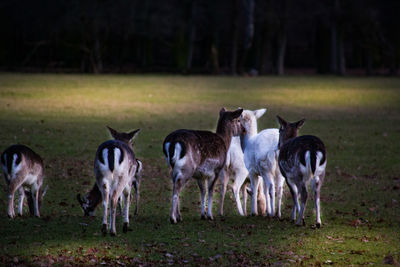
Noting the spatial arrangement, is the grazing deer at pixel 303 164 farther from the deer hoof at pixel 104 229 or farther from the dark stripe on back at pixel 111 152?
the deer hoof at pixel 104 229

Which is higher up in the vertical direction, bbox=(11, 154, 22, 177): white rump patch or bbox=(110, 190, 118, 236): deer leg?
bbox=(11, 154, 22, 177): white rump patch

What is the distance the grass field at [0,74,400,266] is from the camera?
8.77m

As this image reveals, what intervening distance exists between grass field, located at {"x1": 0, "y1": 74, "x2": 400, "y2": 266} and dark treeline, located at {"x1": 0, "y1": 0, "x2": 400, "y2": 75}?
80.9 feet

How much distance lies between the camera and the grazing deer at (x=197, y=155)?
10.2m

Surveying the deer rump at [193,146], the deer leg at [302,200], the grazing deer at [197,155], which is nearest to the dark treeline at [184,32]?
the grazing deer at [197,155]

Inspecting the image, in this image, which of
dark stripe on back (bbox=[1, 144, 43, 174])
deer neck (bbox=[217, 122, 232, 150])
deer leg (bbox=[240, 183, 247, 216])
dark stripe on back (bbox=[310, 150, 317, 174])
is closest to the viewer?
dark stripe on back (bbox=[310, 150, 317, 174])

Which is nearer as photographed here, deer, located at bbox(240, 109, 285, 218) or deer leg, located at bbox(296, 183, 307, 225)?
deer leg, located at bbox(296, 183, 307, 225)

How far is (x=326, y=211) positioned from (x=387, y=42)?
56969mm

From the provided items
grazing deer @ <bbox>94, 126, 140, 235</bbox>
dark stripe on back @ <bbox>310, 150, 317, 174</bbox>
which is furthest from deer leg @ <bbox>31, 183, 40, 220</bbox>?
dark stripe on back @ <bbox>310, 150, 317, 174</bbox>

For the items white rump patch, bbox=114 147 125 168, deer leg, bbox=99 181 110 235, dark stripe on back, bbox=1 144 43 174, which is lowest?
deer leg, bbox=99 181 110 235

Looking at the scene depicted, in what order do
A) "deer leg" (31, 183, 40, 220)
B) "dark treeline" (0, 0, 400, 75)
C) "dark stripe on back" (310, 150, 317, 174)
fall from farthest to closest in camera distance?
"dark treeline" (0, 0, 400, 75) < "deer leg" (31, 183, 40, 220) < "dark stripe on back" (310, 150, 317, 174)

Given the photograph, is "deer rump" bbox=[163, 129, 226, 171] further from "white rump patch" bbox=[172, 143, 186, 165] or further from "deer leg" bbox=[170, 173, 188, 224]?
"deer leg" bbox=[170, 173, 188, 224]

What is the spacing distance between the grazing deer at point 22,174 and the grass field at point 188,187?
390 mm

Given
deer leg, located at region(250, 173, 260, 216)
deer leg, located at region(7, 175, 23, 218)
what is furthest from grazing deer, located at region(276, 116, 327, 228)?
deer leg, located at region(7, 175, 23, 218)
